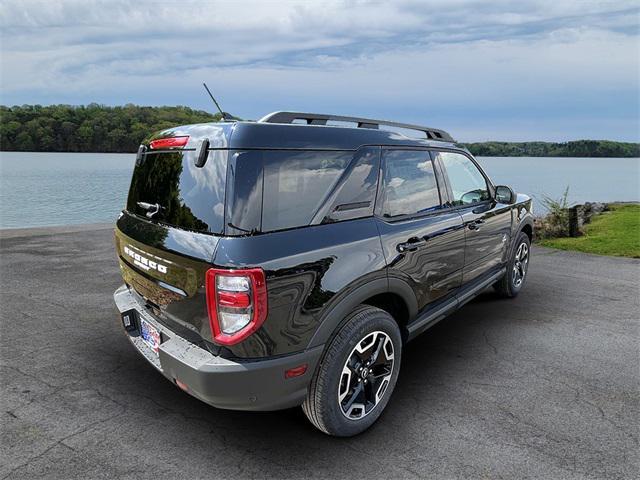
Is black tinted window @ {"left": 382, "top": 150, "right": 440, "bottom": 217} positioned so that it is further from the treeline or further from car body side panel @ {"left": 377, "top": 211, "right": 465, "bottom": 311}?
the treeline

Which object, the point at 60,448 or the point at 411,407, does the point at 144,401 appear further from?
the point at 411,407

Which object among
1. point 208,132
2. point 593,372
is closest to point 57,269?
point 208,132

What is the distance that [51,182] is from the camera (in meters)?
23.3

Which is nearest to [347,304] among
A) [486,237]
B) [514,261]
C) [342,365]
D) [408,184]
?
[342,365]

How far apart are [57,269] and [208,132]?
17.3 feet

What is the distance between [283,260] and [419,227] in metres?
1.31

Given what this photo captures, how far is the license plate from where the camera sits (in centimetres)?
265

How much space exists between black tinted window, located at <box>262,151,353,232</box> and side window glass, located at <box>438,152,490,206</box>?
1.49m

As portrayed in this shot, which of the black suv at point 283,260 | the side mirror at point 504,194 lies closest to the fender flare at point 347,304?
the black suv at point 283,260

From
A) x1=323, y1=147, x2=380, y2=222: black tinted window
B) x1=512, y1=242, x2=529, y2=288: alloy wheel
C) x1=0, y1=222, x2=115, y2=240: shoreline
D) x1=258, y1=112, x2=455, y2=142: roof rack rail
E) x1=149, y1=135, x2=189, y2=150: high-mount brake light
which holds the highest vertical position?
x1=258, y1=112, x2=455, y2=142: roof rack rail

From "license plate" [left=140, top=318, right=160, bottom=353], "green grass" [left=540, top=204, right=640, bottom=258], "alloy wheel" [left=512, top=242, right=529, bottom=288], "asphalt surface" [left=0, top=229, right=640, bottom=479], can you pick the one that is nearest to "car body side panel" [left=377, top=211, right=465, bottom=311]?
"asphalt surface" [left=0, top=229, right=640, bottom=479]

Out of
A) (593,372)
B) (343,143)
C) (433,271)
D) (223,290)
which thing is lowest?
(593,372)

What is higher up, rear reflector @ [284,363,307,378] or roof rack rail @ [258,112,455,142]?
A: roof rack rail @ [258,112,455,142]

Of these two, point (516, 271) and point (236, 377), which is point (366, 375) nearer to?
point (236, 377)
